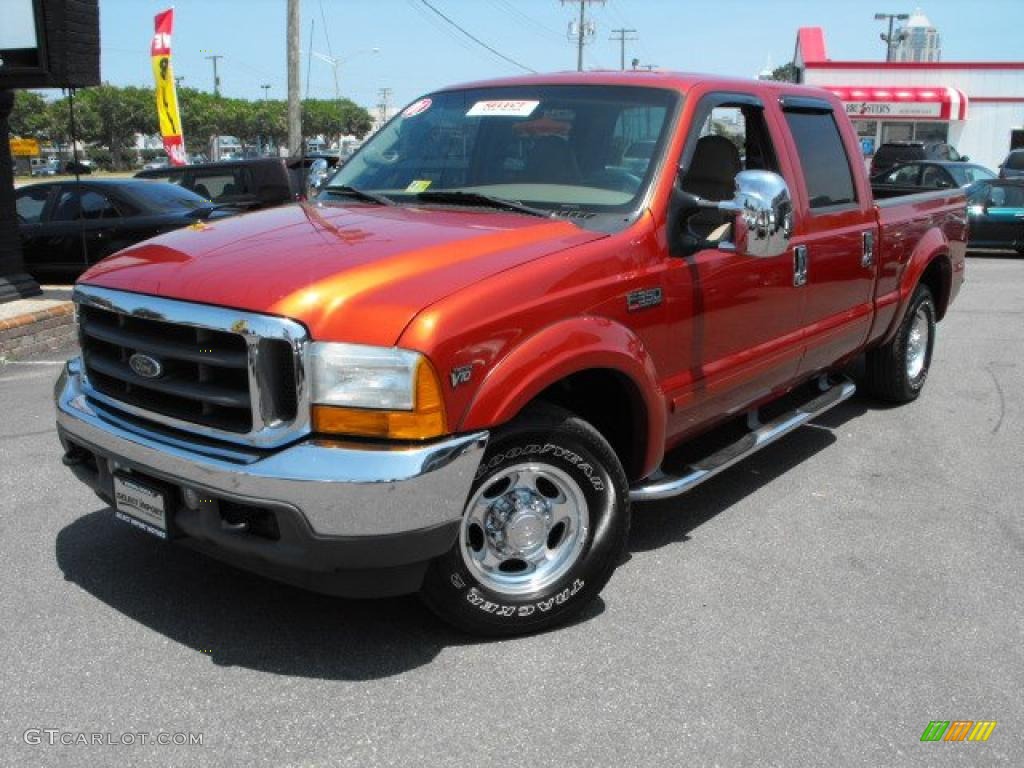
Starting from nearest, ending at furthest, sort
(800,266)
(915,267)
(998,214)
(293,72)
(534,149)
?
(534,149) < (800,266) < (915,267) < (998,214) < (293,72)

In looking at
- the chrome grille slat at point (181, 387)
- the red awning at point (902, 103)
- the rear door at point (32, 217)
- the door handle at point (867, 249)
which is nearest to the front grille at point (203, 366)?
the chrome grille slat at point (181, 387)

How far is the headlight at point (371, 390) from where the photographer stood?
112 inches

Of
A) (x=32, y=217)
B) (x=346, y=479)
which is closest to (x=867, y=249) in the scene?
(x=346, y=479)

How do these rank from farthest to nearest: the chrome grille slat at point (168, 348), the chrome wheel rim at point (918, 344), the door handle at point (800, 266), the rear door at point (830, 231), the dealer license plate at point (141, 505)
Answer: the chrome wheel rim at point (918, 344) → the rear door at point (830, 231) → the door handle at point (800, 266) → the dealer license plate at point (141, 505) → the chrome grille slat at point (168, 348)

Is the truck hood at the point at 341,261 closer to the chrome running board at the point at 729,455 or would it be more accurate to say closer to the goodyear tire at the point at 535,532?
the goodyear tire at the point at 535,532

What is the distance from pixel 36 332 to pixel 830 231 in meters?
6.59

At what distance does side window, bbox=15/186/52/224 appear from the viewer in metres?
11.1

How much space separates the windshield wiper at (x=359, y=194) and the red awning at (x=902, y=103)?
3666cm

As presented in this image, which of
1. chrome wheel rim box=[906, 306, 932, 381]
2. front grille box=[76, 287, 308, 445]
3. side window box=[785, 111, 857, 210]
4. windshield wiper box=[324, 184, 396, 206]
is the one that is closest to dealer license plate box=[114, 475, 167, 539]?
front grille box=[76, 287, 308, 445]

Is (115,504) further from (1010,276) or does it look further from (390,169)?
(1010,276)

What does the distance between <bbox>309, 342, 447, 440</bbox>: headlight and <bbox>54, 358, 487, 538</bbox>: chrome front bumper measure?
0.06m

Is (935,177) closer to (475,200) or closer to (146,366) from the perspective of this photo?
(475,200)

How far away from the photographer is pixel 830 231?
4965 mm

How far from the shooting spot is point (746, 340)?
4387 mm
